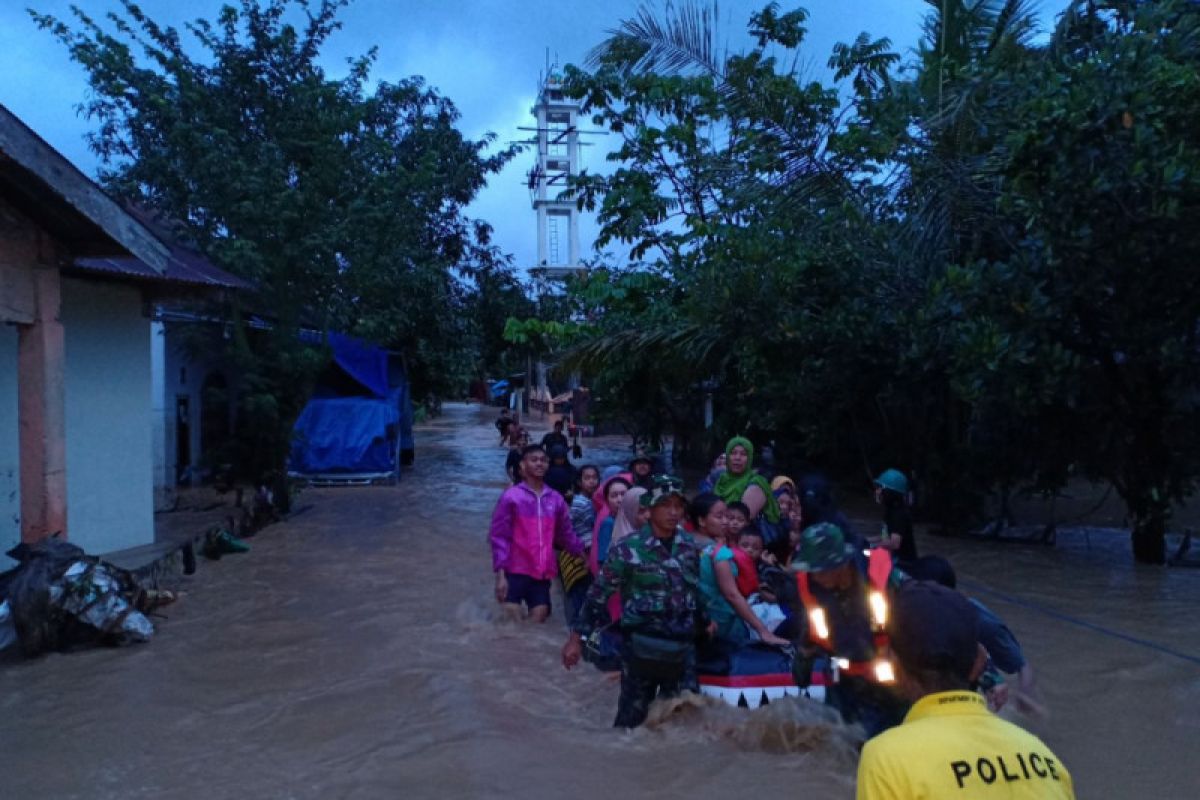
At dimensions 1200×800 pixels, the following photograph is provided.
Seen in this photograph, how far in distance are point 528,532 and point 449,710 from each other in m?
1.47

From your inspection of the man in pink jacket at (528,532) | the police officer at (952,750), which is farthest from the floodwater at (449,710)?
the police officer at (952,750)

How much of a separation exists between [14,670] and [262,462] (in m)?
8.35

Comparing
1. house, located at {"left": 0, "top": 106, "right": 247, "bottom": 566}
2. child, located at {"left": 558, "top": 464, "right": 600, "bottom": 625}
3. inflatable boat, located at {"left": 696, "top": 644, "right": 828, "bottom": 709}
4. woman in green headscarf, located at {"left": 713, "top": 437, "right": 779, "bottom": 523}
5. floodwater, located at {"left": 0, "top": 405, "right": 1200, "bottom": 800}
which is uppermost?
house, located at {"left": 0, "top": 106, "right": 247, "bottom": 566}

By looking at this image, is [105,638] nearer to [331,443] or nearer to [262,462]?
[262,462]

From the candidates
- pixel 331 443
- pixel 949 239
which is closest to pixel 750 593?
pixel 949 239

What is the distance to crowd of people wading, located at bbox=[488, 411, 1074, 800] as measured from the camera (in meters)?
2.06

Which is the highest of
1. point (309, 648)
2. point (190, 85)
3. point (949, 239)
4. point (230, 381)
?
point (190, 85)

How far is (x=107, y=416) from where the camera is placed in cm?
1066

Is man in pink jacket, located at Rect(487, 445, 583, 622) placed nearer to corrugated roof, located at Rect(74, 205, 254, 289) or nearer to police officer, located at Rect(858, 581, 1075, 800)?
corrugated roof, located at Rect(74, 205, 254, 289)

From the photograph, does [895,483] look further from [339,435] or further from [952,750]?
[339,435]

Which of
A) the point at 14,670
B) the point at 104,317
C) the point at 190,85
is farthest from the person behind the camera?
the point at 190,85

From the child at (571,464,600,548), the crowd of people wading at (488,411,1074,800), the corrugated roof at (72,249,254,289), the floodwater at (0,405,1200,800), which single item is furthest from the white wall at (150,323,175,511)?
the crowd of people wading at (488,411,1074,800)

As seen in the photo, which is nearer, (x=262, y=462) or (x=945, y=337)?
Answer: (x=945, y=337)

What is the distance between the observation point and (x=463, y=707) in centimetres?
659
